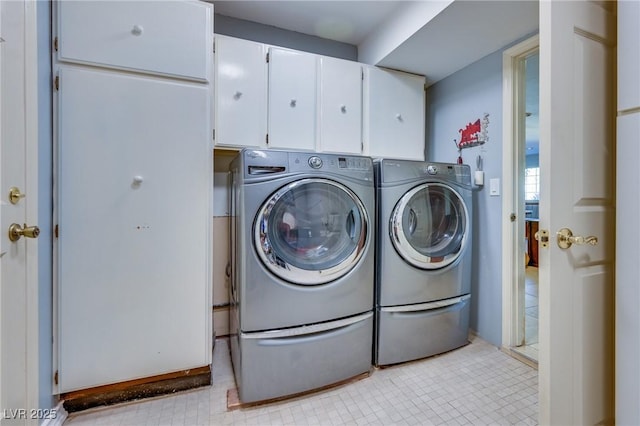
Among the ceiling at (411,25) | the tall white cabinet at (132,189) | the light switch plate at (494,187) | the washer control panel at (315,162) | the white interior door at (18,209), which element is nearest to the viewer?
the white interior door at (18,209)

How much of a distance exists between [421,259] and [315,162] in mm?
884

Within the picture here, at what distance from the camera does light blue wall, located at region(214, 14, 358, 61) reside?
2.06 metres

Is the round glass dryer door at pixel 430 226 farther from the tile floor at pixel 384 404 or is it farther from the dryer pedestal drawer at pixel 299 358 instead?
the tile floor at pixel 384 404

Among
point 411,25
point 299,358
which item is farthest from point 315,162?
point 411,25

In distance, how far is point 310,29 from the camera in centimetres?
219

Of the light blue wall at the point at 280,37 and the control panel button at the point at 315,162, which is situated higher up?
the light blue wall at the point at 280,37

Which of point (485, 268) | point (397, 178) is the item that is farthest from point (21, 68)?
point (485, 268)

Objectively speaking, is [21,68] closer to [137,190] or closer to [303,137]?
[137,190]

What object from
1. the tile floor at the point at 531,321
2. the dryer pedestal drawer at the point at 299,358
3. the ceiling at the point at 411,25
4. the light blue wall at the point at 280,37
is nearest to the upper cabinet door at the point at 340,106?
the ceiling at the point at 411,25

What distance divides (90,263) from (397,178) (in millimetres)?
1609

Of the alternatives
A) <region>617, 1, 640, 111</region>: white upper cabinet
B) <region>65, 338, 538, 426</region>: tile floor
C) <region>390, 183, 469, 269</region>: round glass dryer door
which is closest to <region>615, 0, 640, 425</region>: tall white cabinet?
<region>617, 1, 640, 111</region>: white upper cabinet

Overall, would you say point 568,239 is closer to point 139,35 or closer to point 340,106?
point 340,106

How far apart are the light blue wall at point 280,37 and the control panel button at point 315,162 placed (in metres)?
1.30

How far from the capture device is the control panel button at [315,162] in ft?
4.68
